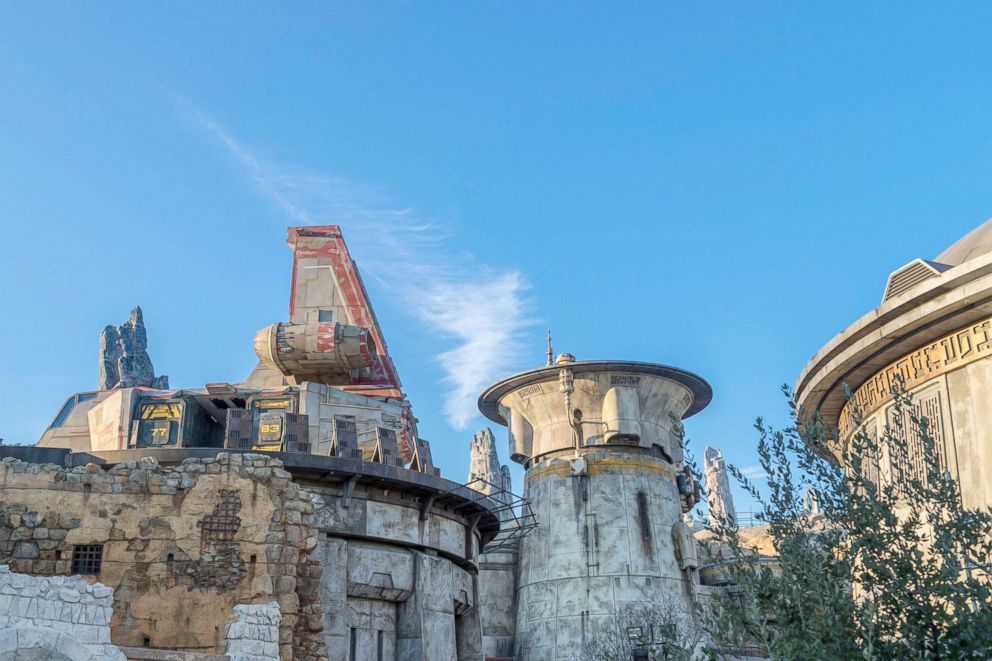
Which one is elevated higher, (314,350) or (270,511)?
(314,350)

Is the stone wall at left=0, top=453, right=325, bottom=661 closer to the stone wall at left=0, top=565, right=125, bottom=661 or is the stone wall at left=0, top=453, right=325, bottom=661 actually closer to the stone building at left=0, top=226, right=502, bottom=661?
the stone building at left=0, top=226, right=502, bottom=661

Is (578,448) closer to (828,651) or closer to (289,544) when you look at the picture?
(289,544)

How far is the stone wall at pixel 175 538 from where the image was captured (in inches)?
642

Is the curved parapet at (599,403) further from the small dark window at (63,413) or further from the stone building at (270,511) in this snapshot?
the small dark window at (63,413)

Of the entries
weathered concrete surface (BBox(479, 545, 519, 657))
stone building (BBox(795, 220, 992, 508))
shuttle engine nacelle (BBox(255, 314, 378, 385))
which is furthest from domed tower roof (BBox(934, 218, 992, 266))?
weathered concrete surface (BBox(479, 545, 519, 657))

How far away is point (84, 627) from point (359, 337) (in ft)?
54.0

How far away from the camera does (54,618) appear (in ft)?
46.1

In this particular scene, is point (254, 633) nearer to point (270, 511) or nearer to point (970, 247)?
point (270, 511)

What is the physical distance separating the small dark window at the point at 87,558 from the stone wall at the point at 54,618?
2196 millimetres

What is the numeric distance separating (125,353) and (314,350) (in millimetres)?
32061

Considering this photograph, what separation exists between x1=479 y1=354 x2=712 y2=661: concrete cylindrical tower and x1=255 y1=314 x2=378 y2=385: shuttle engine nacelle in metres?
12.8

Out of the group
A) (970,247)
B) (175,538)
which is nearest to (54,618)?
(175,538)

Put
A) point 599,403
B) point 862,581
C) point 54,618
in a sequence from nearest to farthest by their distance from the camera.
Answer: point 862,581
point 54,618
point 599,403

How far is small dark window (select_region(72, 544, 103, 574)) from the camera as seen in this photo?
16.5m
